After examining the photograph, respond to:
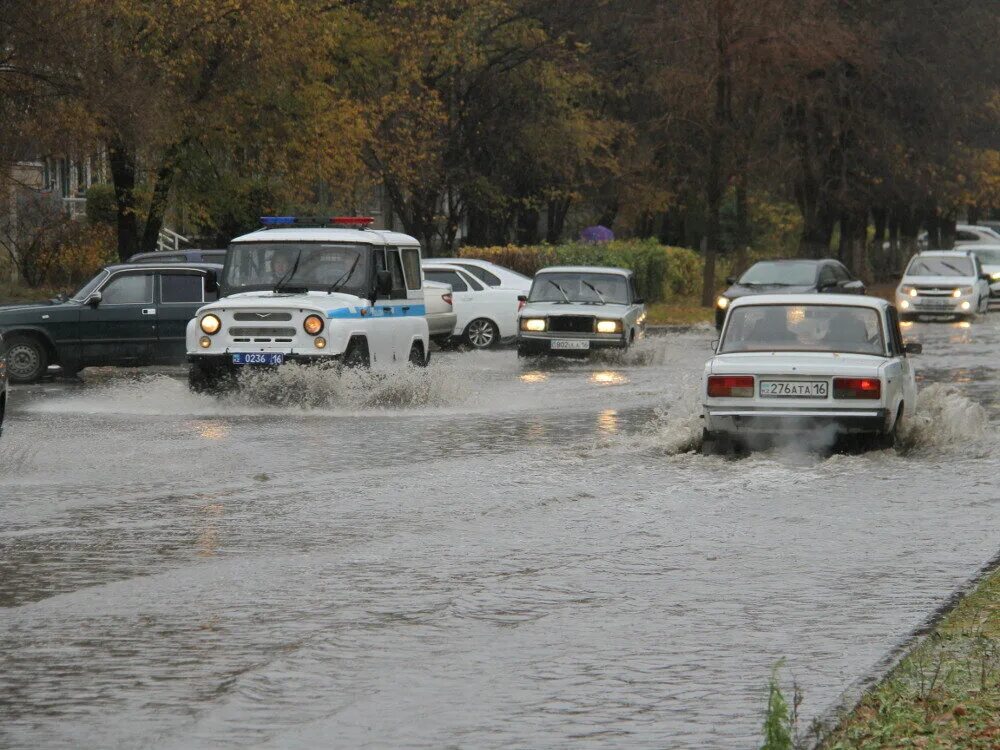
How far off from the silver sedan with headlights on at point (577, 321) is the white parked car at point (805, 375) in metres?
12.9

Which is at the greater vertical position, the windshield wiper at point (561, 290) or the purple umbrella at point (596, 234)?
the purple umbrella at point (596, 234)

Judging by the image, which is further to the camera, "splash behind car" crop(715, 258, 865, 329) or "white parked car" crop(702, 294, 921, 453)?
"splash behind car" crop(715, 258, 865, 329)

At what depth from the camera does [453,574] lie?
32.1ft

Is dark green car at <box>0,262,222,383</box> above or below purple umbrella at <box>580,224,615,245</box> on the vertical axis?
below

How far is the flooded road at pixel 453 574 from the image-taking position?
267 inches

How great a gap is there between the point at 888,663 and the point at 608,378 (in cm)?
1817

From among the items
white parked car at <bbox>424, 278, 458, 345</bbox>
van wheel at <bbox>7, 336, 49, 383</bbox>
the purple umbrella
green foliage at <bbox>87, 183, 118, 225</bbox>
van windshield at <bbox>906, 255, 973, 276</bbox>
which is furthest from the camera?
the purple umbrella

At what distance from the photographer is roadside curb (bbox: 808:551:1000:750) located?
6.43 metres

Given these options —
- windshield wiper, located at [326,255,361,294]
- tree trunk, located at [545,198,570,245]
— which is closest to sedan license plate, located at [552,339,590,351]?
windshield wiper, located at [326,255,361,294]

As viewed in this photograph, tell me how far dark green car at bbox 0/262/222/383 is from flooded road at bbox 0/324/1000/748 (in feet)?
18.8

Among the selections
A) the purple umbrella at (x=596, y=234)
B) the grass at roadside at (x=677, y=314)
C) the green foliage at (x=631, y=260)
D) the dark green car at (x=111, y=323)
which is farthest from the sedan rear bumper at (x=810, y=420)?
the purple umbrella at (x=596, y=234)

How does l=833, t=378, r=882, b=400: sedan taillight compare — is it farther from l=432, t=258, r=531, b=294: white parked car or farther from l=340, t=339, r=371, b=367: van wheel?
l=432, t=258, r=531, b=294: white parked car

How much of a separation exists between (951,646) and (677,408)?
10.6 m

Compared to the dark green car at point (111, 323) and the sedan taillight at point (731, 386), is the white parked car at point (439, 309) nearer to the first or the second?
the dark green car at point (111, 323)
